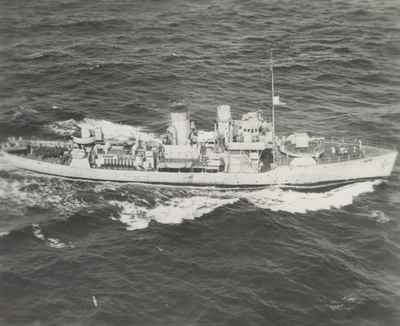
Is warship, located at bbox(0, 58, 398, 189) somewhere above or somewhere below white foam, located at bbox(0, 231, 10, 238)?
above

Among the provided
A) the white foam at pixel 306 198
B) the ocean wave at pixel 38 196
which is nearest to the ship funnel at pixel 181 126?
the white foam at pixel 306 198

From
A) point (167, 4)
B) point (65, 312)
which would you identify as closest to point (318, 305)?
point (65, 312)

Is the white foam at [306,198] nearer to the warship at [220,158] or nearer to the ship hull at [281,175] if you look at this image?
the ship hull at [281,175]

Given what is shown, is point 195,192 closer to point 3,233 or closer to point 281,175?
point 281,175

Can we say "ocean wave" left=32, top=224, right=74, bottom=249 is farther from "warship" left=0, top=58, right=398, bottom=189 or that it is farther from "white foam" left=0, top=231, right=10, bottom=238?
"warship" left=0, top=58, right=398, bottom=189

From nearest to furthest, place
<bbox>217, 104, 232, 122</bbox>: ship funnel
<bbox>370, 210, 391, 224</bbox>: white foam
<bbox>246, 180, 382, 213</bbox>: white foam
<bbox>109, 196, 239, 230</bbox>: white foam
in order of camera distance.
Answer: <bbox>370, 210, 391, 224</bbox>: white foam, <bbox>109, 196, 239, 230</bbox>: white foam, <bbox>246, 180, 382, 213</bbox>: white foam, <bbox>217, 104, 232, 122</bbox>: ship funnel

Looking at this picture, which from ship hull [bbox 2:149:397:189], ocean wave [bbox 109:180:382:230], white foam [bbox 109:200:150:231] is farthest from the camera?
ship hull [bbox 2:149:397:189]

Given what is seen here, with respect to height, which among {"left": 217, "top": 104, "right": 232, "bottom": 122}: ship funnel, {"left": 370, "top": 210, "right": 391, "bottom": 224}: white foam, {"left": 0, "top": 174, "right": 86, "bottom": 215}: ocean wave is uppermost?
{"left": 217, "top": 104, "right": 232, "bottom": 122}: ship funnel

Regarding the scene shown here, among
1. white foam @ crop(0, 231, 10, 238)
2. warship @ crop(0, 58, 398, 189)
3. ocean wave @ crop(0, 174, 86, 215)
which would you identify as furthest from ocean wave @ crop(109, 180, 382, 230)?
white foam @ crop(0, 231, 10, 238)
